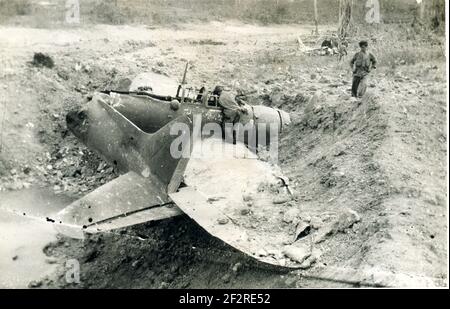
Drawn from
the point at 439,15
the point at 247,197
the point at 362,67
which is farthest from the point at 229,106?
the point at 439,15

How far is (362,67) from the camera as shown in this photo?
998 cm

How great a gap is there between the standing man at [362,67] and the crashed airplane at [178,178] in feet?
5.76

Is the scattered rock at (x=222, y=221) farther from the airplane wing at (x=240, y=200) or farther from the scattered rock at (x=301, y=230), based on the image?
the scattered rock at (x=301, y=230)

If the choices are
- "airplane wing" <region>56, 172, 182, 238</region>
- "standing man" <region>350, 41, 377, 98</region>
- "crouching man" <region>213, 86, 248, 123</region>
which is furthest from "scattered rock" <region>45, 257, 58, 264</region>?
"standing man" <region>350, 41, 377, 98</region>

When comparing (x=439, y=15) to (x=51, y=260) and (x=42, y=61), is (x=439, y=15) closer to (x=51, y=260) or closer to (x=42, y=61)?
(x=51, y=260)

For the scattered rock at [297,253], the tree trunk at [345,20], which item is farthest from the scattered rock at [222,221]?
the tree trunk at [345,20]

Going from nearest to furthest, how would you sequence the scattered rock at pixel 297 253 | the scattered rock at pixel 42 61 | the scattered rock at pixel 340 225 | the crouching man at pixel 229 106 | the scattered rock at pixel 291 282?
the scattered rock at pixel 291 282 < the scattered rock at pixel 297 253 < the scattered rock at pixel 340 225 < the crouching man at pixel 229 106 < the scattered rock at pixel 42 61

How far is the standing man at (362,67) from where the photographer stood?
998cm

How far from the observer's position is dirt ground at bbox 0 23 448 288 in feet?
21.2

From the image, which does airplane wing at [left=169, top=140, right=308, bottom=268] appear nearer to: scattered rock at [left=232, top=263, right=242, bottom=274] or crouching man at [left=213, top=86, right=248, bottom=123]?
scattered rock at [left=232, top=263, right=242, bottom=274]

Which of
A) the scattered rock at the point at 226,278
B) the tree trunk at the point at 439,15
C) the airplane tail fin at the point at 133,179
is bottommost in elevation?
the scattered rock at the point at 226,278

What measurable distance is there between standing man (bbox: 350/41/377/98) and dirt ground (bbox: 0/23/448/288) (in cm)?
27

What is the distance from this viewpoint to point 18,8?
1412cm
